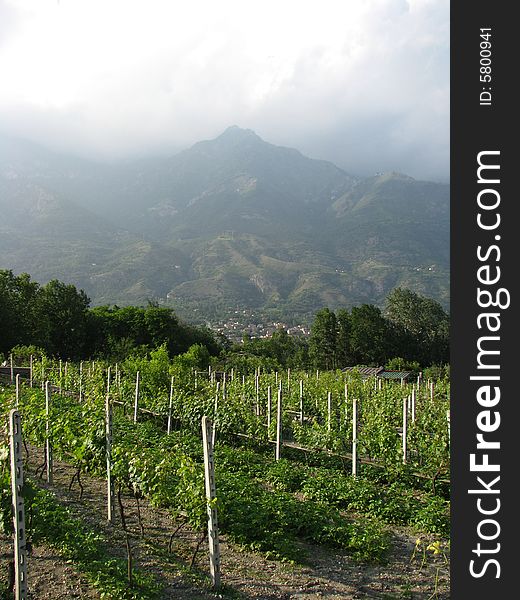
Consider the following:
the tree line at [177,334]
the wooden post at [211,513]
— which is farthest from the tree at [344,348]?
the wooden post at [211,513]

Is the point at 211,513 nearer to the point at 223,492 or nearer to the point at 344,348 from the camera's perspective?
the point at 223,492

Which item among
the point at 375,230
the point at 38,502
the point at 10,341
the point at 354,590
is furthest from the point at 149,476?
the point at 375,230

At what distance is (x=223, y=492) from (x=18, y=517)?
274 cm

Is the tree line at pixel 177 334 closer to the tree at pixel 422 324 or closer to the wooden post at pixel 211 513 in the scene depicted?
the tree at pixel 422 324

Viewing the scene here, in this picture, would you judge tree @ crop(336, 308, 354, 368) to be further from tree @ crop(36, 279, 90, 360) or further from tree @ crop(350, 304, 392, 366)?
tree @ crop(36, 279, 90, 360)

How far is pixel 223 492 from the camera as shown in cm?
670

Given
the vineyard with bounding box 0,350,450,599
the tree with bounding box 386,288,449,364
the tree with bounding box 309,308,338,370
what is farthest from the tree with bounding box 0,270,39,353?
the tree with bounding box 386,288,449,364

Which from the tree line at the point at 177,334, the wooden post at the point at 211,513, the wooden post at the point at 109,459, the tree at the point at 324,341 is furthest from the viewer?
the tree at the point at 324,341

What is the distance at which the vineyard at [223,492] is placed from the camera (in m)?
5.60

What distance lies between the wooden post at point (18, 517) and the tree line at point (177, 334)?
26874 millimetres

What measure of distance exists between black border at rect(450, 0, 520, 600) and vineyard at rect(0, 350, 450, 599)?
100 inches

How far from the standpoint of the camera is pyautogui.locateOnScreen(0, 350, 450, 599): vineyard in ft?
18.4

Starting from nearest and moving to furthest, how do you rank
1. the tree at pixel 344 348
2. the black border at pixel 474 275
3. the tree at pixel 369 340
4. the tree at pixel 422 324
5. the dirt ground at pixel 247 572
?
the black border at pixel 474 275 < the dirt ground at pixel 247 572 < the tree at pixel 369 340 < the tree at pixel 344 348 < the tree at pixel 422 324

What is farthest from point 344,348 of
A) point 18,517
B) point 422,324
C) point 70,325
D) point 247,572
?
point 18,517
